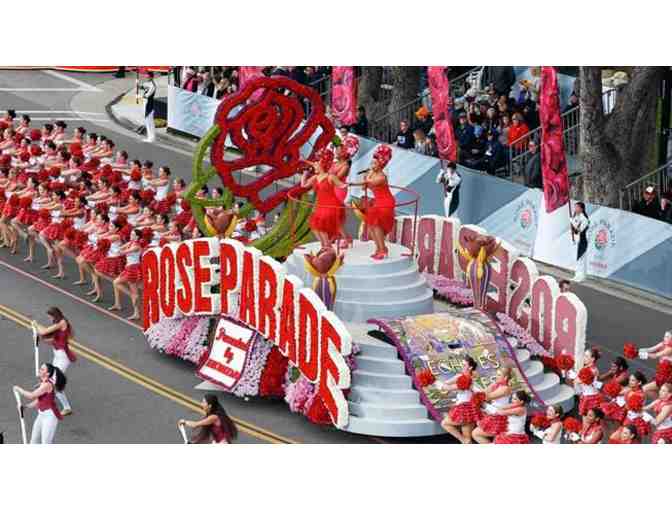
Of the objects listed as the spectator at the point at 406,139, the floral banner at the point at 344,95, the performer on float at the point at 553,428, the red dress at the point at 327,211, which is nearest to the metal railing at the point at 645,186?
the spectator at the point at 406,139

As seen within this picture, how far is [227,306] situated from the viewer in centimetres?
3111

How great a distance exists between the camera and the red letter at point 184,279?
104 feet

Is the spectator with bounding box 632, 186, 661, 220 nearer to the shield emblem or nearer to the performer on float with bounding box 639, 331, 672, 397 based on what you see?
the performer on float with bounding box 639, 331, 672, 397

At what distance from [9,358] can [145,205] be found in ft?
19.5

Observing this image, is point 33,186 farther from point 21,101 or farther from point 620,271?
point 21,101

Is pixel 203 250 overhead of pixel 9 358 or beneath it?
overhead

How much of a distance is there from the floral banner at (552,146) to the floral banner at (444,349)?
24.9 feet

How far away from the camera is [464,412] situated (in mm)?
28078

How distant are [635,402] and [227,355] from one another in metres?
7.23

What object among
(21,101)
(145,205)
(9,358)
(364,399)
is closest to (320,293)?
(364,399)

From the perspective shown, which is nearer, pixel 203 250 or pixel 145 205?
pixel 203 250

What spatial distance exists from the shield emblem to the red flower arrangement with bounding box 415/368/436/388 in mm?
3239

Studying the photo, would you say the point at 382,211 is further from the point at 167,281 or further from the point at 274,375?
the point at 167,281

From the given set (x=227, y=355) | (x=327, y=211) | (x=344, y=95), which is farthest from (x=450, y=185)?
(x=227, y=355)
